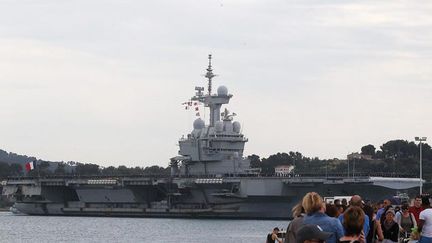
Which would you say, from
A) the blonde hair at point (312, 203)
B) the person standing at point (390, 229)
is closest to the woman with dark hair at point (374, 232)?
the person standing at point (390, 229)

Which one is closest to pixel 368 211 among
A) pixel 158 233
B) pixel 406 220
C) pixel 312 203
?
pixel 406 220

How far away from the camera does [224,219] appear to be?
259ft

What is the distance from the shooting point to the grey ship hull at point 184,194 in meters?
73.4

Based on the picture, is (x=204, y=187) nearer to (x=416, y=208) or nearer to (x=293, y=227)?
(x=416, y=208)

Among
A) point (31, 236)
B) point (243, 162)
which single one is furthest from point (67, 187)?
point (31, 236)

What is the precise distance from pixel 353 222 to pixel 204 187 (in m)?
69.1

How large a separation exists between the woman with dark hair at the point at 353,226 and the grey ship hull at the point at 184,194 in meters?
59.6

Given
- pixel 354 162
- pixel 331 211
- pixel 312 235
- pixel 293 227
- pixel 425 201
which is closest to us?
pixel 312 235

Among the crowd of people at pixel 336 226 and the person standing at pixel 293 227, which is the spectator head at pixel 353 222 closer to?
the crowd of people at pixel 336 226

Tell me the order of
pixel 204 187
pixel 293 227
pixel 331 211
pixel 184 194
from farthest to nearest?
pixel 184 194, pixel 204 187, pixel 331 211, pixel 293 227

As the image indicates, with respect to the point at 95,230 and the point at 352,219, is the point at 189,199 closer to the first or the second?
the point at 95,230

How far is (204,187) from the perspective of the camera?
260ft

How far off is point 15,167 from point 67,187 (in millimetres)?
88681

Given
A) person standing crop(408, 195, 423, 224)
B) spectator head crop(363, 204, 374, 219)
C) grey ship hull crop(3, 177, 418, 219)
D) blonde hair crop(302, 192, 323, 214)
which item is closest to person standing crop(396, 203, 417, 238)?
person standing crop(408, 195, 423, 224)
